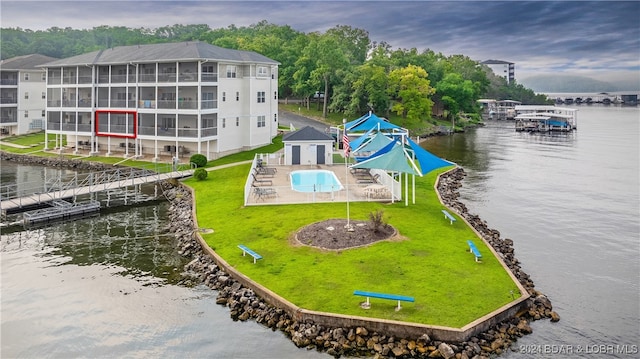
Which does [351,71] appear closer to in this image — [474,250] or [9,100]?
[9,100]

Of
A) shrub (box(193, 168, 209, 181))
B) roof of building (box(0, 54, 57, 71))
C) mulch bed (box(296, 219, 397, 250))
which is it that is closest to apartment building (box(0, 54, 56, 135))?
roof of building (box(0, 54, 57, 71))

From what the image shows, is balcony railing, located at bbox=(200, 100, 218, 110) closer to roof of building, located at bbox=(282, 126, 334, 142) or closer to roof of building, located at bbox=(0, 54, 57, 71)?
roof of building, located at bbox=(282, 126, 334, 142)

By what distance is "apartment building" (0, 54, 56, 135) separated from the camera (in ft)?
217

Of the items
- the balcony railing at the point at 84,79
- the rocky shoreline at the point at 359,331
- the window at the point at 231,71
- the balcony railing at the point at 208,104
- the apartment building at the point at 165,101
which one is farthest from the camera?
the balcony railing at the point at 84,79

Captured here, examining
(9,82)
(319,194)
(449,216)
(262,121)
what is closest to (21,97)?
(9,82)

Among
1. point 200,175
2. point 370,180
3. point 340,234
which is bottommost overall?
point 340,234

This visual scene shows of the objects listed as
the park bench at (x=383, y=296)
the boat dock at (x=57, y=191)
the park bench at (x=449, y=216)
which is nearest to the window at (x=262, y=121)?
the boat dock at (x=57, y=191)

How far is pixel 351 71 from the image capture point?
8512 centimetres

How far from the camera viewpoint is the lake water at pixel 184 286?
54.9 ft

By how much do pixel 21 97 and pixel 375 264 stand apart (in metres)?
62.7

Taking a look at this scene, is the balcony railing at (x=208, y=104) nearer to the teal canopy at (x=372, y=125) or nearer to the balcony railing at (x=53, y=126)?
the teal canopy at (x=372, y=125)

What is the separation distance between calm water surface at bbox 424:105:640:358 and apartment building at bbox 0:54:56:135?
2071 inches

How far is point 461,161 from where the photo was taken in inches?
2312

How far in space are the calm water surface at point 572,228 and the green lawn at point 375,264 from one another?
2.46 meters
